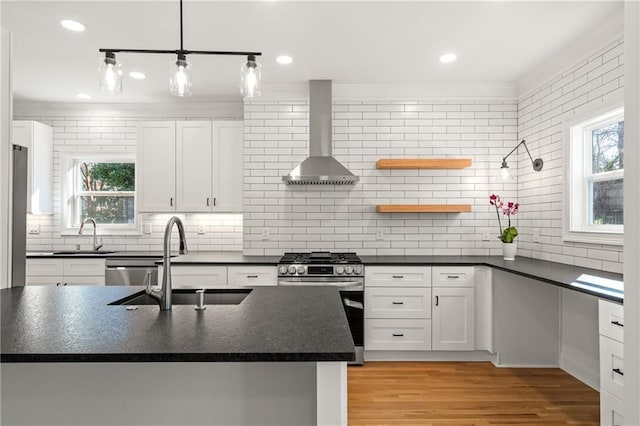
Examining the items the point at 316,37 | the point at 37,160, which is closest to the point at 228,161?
the point at 316,37

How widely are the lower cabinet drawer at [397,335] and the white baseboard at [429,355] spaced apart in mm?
83

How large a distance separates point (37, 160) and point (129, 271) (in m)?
1.90

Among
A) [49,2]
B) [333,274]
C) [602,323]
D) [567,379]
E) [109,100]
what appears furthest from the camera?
[109,100]

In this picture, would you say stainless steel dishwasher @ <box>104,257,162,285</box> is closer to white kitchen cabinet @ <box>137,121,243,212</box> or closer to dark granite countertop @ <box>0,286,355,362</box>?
white kitchen cabinet @ <box>137,121,243,212</box>

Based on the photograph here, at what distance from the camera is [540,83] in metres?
3.65

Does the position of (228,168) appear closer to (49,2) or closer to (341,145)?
(341,145)

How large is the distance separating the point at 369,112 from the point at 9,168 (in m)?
3.17

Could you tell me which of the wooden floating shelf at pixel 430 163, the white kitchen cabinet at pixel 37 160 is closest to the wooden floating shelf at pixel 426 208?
the wooden floating shelf at pixel 430 163

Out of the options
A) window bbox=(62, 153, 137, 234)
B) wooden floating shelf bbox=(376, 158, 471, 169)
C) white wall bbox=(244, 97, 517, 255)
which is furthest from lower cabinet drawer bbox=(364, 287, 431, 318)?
window bbox=(62, 153, 137, 234)

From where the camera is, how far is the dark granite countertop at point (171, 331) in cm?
106

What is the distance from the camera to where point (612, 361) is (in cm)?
196

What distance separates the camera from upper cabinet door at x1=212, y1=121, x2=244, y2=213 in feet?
13.9

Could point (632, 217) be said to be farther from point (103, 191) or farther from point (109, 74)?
point (103, 191)

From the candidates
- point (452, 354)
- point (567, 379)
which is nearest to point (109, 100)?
point (452, 354)
